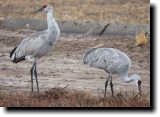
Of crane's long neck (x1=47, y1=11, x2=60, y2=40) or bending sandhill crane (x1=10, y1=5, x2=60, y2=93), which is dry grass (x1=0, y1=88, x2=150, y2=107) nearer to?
bending sandhill crane (x1=10, y1=5, x2=60, y2=93)

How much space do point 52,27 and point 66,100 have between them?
68 cm

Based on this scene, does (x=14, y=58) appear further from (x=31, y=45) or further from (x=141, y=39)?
(x=141, y=39)

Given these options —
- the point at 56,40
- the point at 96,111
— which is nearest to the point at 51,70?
the point at 56,40

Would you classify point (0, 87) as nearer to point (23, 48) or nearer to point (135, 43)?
point (23, 48)

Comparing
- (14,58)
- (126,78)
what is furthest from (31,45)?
(126,78)

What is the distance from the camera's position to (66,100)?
7.48m

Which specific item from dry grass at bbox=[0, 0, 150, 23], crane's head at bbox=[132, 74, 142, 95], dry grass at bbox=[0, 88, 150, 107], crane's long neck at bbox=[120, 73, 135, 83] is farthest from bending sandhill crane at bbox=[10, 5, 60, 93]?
crane's head at bbox=[132, 74, 142, 95]

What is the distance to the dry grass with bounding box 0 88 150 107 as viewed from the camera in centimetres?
741

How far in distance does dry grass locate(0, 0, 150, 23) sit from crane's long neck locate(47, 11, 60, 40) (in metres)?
0.09

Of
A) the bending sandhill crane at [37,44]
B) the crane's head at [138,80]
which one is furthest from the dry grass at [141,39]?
the bending sandhill crane at [37,44]

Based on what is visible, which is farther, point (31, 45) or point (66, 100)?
point (31, 45)

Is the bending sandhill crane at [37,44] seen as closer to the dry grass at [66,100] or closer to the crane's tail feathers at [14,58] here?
the crane's tail feathers at [14,58]

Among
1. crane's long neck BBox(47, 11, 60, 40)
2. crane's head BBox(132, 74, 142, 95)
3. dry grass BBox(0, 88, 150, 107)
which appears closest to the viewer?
dry grass BBox(0, 88, 150, 107)

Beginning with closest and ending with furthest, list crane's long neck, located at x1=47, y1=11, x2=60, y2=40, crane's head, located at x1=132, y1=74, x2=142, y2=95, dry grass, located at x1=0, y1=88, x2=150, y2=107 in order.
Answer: dry grass, located at x1=0, y1=88, x2=150, y2=107 < crane's head, located at x1=132, y1=74, x2=142, y2=95 < crane's long neck, located at x1=47, y1=11, x2=60, y2=40
